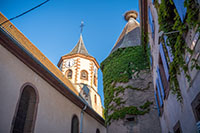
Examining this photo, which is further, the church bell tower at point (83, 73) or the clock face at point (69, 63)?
the clock face at point (69, 63)

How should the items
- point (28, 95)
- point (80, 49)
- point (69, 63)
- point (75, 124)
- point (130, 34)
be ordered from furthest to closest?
1. point (80, 49)
2. point (69, 63)
3. point (130, 34)
4. point (75, 124)
5. point (28, 95)

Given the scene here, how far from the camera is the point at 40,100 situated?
8.42 m

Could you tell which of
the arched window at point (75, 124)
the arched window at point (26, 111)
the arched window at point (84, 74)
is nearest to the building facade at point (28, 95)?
the arched window at point (26, 111)

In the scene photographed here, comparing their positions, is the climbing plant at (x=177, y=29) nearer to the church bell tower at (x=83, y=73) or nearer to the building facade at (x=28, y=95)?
the building facade at (x=28, y=95)

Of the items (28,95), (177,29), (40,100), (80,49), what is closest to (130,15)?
(80,49)

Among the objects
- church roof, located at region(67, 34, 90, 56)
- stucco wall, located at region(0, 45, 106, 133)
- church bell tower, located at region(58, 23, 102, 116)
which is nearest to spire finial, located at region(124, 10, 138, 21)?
church bell tower, located at region(58, 23, 102, 116)

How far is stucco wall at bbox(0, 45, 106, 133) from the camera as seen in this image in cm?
642

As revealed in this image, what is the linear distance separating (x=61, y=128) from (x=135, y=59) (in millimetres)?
6345

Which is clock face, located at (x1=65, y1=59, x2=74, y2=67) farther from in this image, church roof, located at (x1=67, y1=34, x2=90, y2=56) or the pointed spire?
the pointed spire

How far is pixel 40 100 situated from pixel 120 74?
587cm

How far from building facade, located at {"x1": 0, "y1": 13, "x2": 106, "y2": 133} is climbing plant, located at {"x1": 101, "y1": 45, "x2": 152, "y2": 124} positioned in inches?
103

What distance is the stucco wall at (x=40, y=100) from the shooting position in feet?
21.1

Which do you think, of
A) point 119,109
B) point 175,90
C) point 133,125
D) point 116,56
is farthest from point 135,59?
point 175,90

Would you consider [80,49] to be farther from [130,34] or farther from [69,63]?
[130,34]
